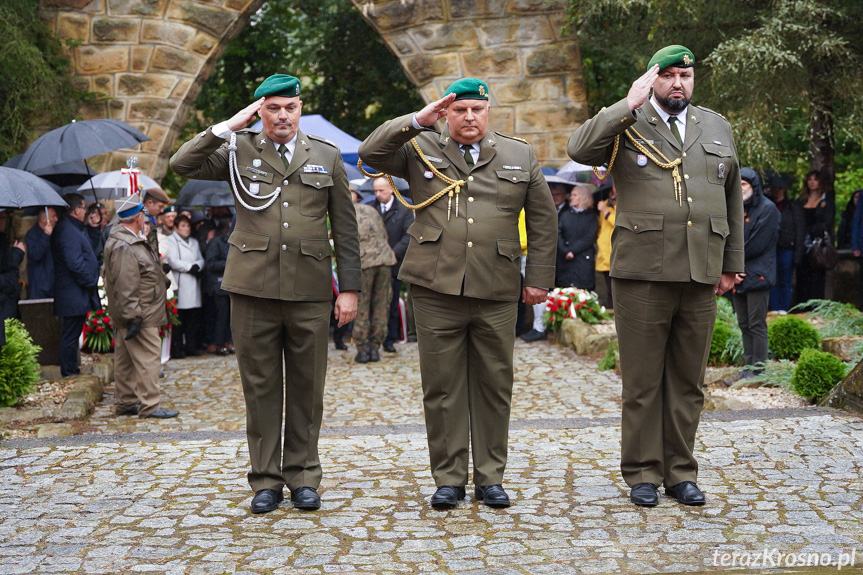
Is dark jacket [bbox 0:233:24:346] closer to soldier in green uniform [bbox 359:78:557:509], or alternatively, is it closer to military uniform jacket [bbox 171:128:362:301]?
military uniform jacket [bbox 171:128:362:301]

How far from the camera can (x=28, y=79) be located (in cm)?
1237

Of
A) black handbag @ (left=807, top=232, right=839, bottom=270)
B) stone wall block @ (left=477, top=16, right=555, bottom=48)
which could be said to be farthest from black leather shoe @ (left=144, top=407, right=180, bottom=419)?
black handbag @ (left=807, top=232, right=839, bottom=270)

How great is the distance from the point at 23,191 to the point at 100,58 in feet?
18.8

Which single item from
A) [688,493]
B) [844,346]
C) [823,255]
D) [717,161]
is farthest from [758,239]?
[688,493]

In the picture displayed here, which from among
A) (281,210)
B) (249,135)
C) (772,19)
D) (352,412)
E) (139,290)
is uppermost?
(772,19)

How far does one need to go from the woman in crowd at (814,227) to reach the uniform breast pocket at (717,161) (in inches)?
307

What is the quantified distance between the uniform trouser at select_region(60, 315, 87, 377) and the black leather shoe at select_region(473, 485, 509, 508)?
549 centimetres

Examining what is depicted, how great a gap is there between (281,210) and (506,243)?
1051mm

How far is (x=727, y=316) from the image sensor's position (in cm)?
1039

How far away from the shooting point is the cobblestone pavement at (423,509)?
432cm

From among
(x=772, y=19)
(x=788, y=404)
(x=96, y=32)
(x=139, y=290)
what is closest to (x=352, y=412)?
(x=139, y=290)

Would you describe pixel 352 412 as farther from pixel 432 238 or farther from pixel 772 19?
pixel 772 19

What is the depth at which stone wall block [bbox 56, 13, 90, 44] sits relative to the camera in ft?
43.1

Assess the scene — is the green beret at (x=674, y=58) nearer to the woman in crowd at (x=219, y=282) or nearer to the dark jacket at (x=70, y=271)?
the dark jacket at (x=70, y=271)
